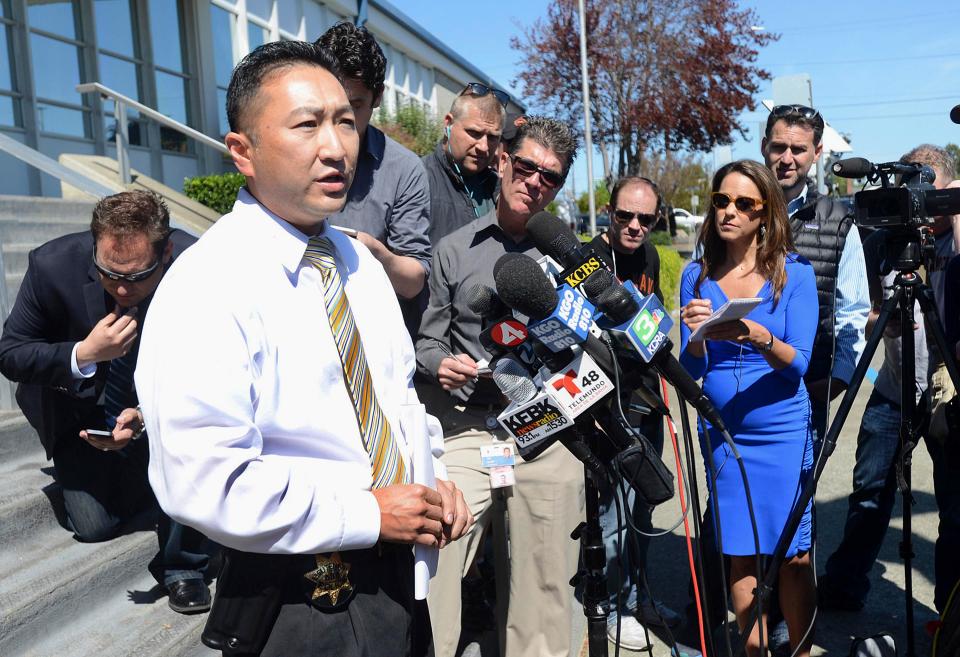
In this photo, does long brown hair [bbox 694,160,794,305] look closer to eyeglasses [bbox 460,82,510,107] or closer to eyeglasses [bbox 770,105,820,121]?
eyeglasses [bbox 770,105,820,121]

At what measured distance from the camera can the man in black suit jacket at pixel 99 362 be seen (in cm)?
350

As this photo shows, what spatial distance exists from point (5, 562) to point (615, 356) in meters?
2.99

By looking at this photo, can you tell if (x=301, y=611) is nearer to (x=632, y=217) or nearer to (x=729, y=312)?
(x=729, y=312)

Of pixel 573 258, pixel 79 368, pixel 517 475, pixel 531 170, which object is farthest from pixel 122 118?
pixel 573 258

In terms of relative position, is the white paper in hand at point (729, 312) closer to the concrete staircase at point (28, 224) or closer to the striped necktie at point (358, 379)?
the striped necktie at point (358, 379)

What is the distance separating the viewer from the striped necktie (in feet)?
6.06

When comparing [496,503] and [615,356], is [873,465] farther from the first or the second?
[615,356]

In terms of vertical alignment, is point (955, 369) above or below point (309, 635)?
above

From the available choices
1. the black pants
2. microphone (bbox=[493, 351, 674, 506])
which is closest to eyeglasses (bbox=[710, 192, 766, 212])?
microphone (bbox=[493, 351, 674, 506])

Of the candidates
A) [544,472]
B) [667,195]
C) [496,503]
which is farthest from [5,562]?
[667,195]

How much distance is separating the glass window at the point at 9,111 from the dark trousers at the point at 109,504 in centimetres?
765

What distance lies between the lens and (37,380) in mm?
3596

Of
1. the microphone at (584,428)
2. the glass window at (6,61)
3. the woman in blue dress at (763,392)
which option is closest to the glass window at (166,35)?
the glass window at (6,61)

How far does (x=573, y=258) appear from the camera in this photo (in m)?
2.06
